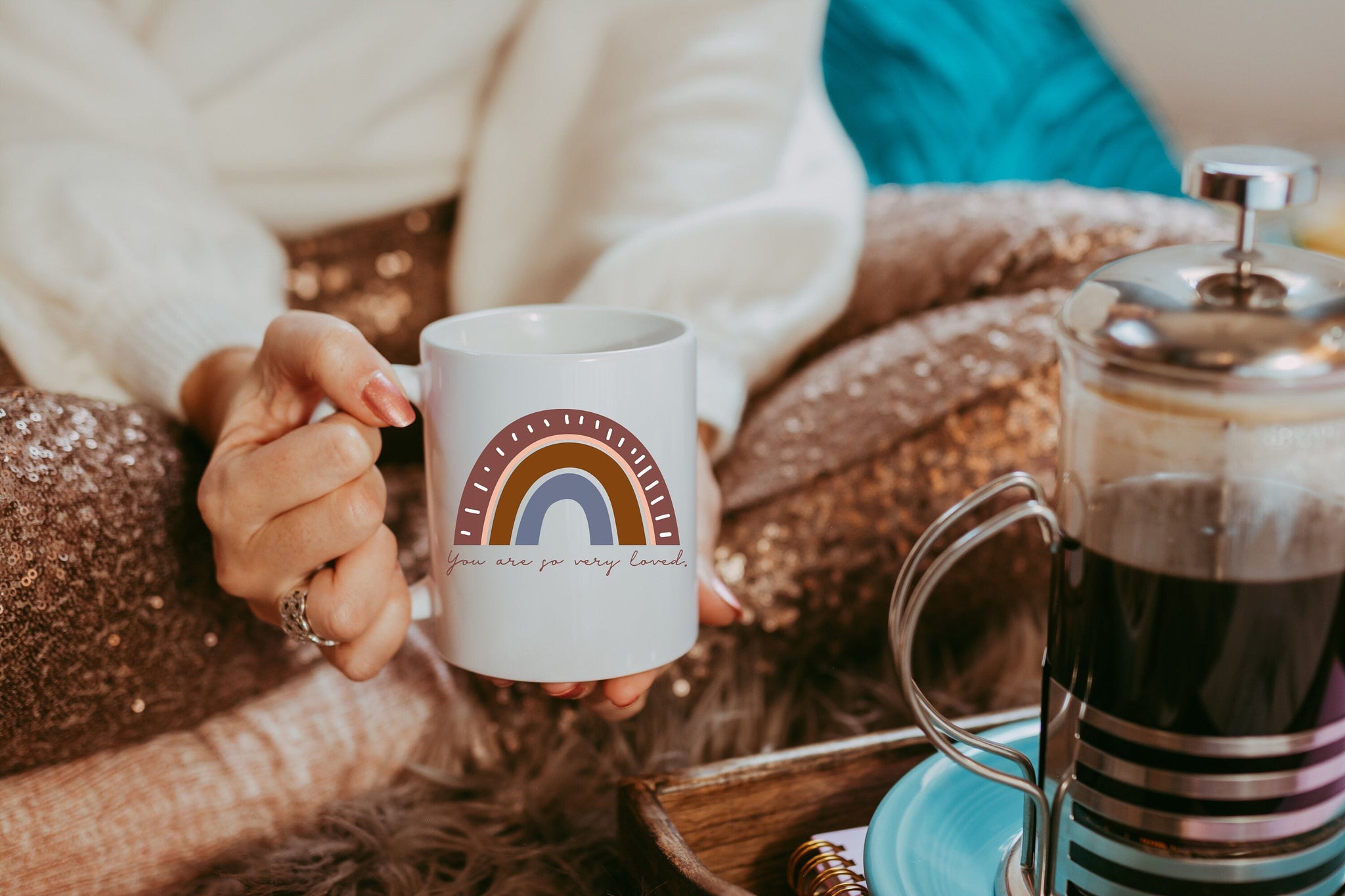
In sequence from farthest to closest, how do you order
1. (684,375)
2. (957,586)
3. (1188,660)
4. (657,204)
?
(657,204) → (957,586) → (684,375) → (1188,660)

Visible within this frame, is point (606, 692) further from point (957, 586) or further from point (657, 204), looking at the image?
point (657, 204)

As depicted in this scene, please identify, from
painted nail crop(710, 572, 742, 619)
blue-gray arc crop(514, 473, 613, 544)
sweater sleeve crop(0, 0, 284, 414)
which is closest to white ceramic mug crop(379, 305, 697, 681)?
blue-gray arc crop(514, 473, 613, 544)

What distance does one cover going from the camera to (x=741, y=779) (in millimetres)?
548

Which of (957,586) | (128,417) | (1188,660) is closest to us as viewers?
(1188,660)

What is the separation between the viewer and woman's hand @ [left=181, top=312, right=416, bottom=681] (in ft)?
1.73

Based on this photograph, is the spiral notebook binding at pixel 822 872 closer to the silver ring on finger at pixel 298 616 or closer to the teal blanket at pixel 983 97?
the silver ring on finger at pixel 298 616

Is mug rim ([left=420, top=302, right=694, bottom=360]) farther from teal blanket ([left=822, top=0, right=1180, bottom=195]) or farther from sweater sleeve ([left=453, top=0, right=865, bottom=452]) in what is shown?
teal blanket ([left=822, top=0, right=1180, bottom=195])

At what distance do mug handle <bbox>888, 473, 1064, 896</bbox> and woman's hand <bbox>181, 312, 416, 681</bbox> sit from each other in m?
0.24

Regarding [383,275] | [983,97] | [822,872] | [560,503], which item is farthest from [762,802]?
[983,97]

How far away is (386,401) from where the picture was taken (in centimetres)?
52

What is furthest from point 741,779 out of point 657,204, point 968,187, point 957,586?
point 968,187

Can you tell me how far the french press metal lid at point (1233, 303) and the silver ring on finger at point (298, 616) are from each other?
0.38 meters

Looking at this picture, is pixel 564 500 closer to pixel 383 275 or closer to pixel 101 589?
Result: pixel 101 589

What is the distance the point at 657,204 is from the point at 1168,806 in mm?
683
